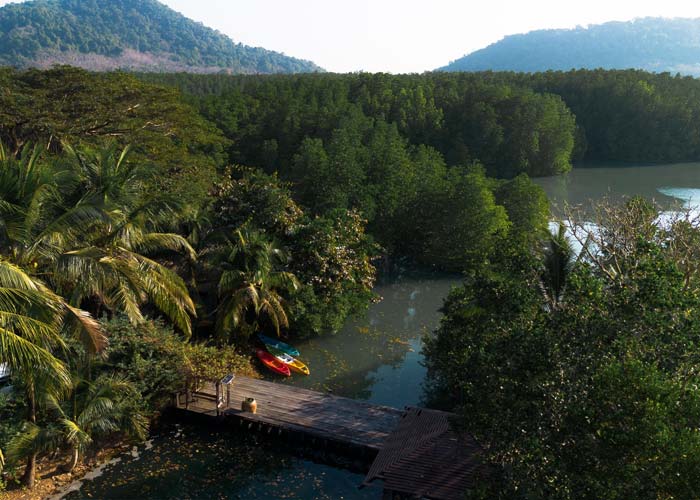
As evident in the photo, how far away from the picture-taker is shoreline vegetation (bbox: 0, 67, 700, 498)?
310 inches

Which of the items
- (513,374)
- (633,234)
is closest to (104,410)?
(513,374)

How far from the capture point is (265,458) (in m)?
14.1

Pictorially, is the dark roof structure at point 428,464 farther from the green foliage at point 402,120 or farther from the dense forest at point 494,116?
the dense forest at point 494,116

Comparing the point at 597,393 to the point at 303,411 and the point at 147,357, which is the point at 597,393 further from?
the point at 147,357

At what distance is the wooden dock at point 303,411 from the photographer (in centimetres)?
1420

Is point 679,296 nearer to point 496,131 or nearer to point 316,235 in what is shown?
point 316,235

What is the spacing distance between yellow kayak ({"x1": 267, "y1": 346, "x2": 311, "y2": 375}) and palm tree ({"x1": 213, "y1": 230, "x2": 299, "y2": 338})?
645mm

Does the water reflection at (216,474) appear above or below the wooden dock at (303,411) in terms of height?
below

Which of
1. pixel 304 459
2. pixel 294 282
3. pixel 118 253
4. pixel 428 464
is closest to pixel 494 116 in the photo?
pixel 294 282

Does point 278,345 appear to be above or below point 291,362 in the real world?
above

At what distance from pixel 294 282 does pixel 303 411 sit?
4874 millimetres

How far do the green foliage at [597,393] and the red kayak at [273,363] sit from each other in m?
8.22

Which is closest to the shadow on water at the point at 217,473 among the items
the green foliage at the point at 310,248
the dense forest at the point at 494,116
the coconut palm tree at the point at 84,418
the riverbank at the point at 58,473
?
the riverbank at the point at 58,473

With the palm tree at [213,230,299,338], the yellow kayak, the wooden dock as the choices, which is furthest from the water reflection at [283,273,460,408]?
the palm tree at [213,230,299,338]
